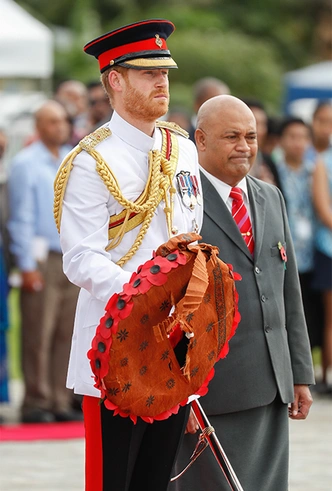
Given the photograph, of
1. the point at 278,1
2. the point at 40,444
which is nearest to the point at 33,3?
the point at 278,1

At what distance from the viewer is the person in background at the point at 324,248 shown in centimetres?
961

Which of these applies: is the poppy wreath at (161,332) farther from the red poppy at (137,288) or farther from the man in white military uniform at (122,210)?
the man in white military uniform at (122,210)

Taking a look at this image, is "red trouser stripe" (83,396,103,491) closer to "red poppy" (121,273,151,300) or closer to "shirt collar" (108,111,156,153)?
"red poppy" (121,273,151,300)

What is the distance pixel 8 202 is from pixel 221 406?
418cm

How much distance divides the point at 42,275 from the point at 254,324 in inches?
159

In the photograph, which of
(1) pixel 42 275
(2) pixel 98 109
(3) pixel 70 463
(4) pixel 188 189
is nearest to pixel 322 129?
(2) pixel 98 109

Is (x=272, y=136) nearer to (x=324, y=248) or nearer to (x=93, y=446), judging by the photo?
(x=324, y=248)

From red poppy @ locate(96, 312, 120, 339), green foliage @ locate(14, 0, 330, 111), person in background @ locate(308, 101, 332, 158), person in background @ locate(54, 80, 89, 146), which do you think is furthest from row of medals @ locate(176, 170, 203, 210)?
green foliage @ locate(14, 0, 330, 111)

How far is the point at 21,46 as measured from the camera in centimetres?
1057

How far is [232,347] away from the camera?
468cm

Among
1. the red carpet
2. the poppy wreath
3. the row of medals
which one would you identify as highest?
the row of medals

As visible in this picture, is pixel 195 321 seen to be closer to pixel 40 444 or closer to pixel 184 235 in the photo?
pixel 184 235

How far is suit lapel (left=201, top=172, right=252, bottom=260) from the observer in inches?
186

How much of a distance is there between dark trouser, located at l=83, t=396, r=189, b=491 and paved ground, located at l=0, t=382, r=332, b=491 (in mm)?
2319
